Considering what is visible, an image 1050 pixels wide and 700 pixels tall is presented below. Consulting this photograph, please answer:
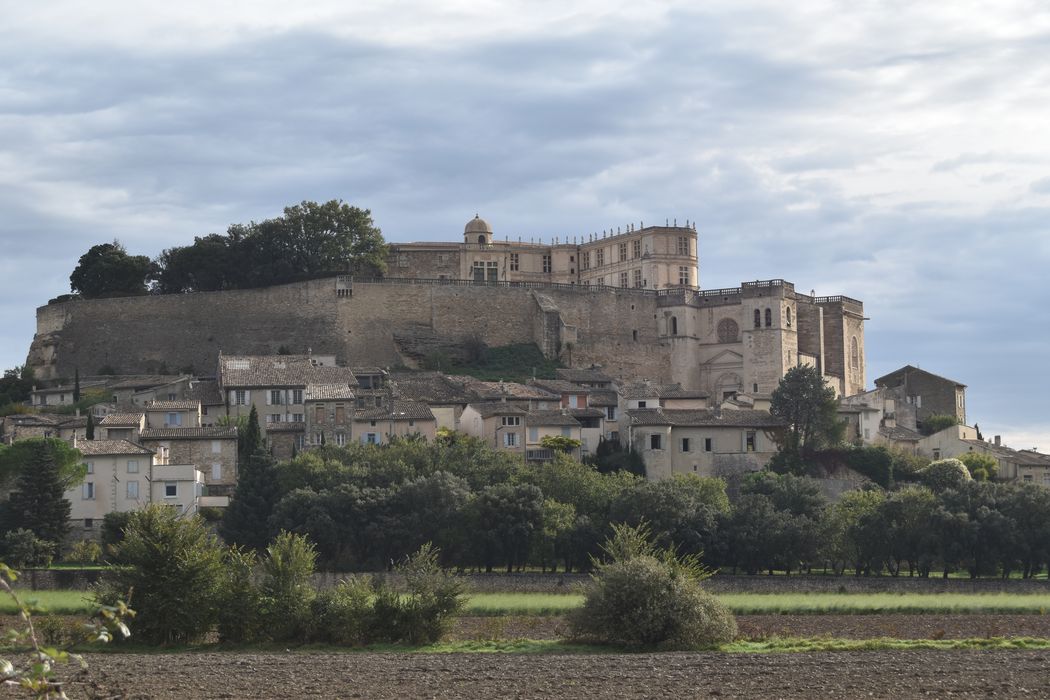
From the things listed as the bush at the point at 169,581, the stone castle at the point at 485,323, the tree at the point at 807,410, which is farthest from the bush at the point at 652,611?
the stone castle at the point at 485,323

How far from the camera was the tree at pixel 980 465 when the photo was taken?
230 ft

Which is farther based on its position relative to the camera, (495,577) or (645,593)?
(495,577)

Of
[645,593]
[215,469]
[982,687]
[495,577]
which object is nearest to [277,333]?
[215,469]

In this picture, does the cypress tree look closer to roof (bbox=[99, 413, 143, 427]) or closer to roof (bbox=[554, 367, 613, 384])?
roof (bbox=[99, 413, 143, 427])

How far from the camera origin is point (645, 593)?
1351 inches

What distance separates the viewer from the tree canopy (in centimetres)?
8394

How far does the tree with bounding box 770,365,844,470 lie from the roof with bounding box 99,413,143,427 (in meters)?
26.8

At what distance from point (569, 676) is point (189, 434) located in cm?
3642

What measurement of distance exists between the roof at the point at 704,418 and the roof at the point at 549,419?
2.60 metres

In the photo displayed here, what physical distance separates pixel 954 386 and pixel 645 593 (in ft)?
183

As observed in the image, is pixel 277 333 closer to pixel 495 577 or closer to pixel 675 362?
pixel 675 362

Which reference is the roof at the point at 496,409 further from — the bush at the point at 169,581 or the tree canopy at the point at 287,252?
the bush at the point at 169,581

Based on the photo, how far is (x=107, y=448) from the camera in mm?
59281

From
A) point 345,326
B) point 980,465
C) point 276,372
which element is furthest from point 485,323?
point 980,465
